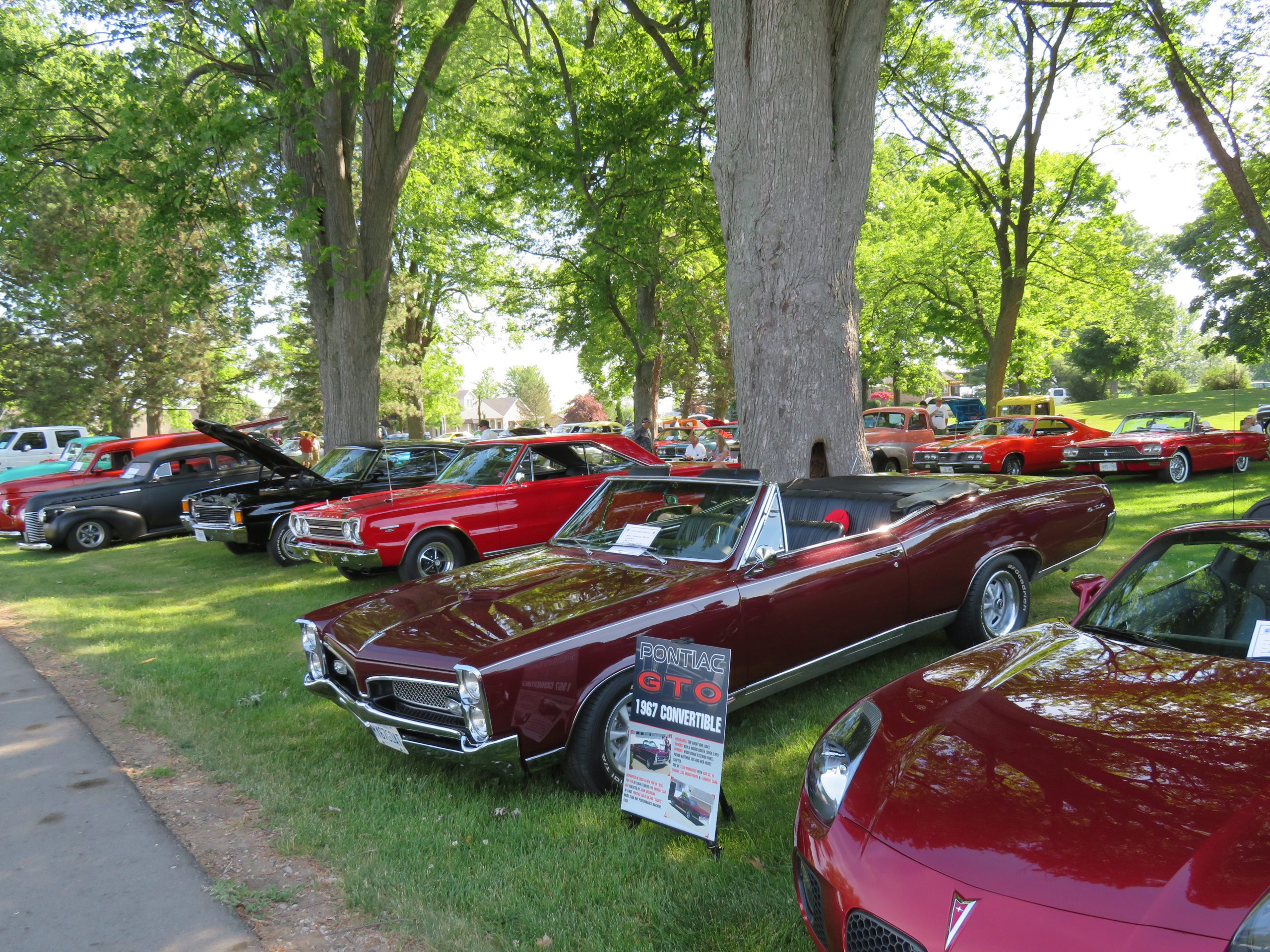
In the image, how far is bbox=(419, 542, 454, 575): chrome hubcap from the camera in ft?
28.0

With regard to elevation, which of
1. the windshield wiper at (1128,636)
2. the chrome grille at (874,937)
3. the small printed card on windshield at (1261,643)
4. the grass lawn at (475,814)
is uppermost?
the small printed card on windshield at (1261,643)

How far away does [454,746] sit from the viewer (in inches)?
142

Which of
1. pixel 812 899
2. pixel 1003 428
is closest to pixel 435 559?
pixel 812 899

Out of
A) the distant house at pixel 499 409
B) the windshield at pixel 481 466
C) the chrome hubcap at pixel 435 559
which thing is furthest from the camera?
the distant house at pixel 499 409

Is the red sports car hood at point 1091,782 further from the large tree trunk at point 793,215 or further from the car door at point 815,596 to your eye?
the large tree trunk at point 793,215

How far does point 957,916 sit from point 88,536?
50.0 feet

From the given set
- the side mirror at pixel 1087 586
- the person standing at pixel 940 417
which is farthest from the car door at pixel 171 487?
the person standing at pixel 940 417

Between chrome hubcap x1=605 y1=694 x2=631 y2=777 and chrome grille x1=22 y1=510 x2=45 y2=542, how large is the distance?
43.5ft

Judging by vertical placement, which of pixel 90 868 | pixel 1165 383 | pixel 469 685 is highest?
pixel 1165 383

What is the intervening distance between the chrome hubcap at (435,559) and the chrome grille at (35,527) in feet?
28.0

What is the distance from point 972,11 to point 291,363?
1087 inches

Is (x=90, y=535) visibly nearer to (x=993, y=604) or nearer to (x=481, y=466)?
(x=481, y=466)

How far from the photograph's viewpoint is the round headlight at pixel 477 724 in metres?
3.47

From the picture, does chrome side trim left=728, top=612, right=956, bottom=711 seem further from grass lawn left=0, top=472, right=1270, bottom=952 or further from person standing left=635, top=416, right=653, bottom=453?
person standing left=635, top=416, right=653, bottom=453
